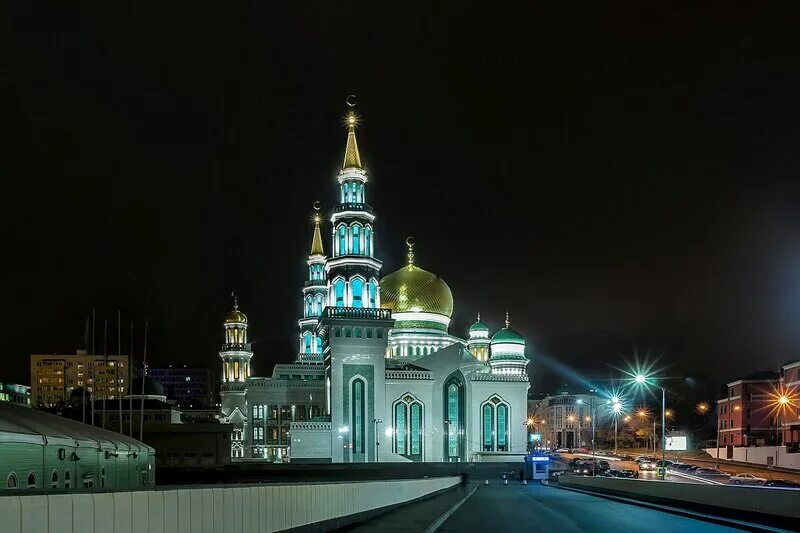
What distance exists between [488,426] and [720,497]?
252ft

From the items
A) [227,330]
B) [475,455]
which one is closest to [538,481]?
[475,455]

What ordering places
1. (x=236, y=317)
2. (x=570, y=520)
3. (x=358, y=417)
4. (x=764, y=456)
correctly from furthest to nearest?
1. (x=236, y=317)
2. (x=358, y=417)
3. (x=764, y=456)
4. (x=570, y=520)

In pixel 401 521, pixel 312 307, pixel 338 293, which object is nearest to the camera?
pixel 401 521

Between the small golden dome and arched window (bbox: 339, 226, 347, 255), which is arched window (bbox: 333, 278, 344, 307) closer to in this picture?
arched window (bbox: 339, 226, 347, 255)

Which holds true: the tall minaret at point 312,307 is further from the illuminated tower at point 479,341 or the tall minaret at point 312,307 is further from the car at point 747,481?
the car at point 747,481

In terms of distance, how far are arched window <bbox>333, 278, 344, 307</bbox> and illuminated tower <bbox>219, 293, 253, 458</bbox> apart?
26596 millimetres

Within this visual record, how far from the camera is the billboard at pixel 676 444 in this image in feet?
399

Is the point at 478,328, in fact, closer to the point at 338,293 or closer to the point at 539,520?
the point at 338,293

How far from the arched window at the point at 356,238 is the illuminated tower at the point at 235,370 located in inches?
1214

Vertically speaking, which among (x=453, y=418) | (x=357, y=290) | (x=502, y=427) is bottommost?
(x=502, y=427)

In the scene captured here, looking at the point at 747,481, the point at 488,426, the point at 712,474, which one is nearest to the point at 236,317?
the point at 488,426

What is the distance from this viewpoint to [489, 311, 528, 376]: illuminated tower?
125 metres

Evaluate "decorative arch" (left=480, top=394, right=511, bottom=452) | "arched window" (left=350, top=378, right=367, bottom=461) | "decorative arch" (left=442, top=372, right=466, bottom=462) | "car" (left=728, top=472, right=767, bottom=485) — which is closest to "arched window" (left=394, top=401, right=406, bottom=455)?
"decorative arch" (left=442, top=372, right=466, bottom=462)

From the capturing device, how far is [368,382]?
94.1 metres
